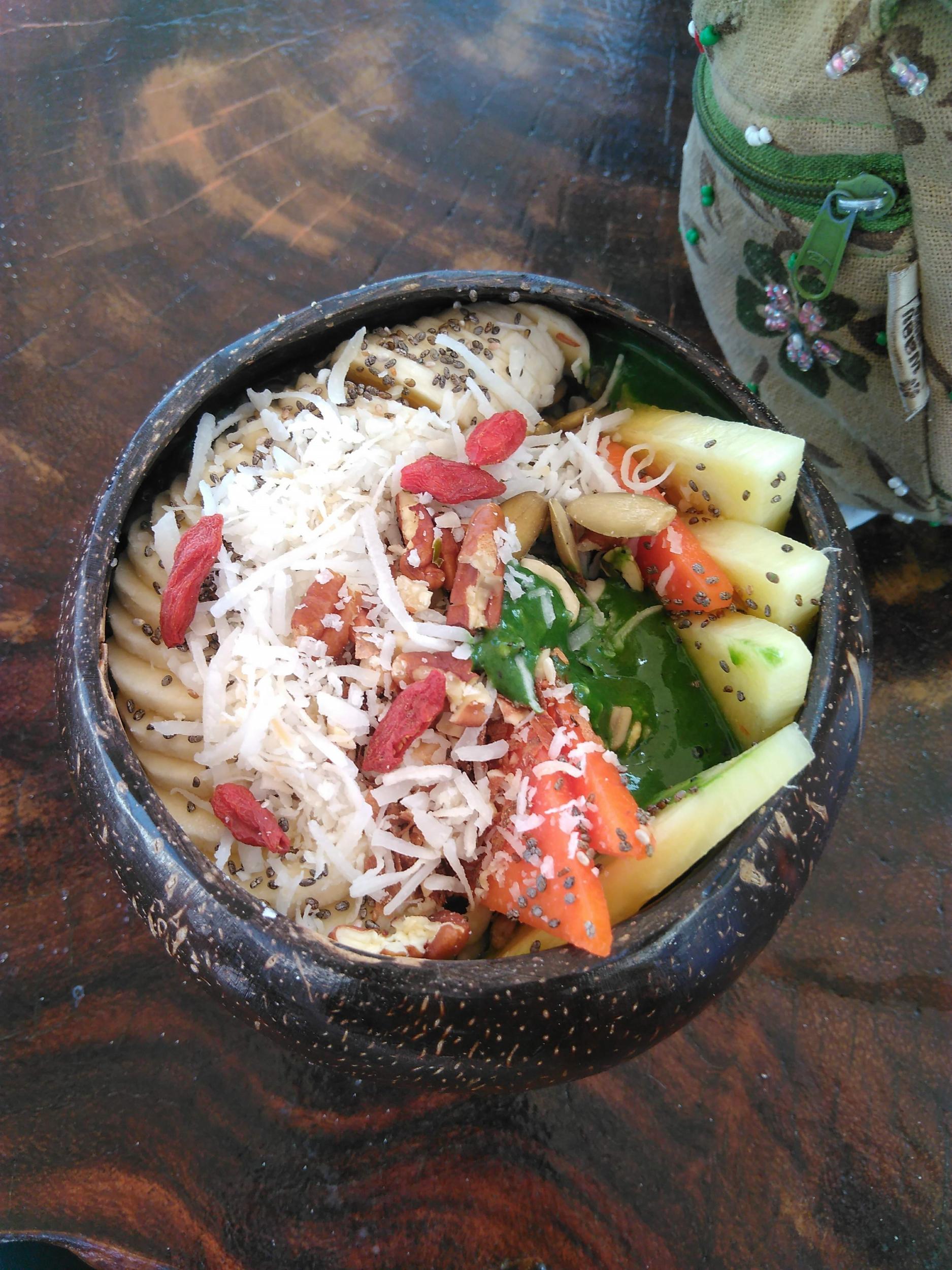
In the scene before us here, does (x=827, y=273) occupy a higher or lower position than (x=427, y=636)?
higher

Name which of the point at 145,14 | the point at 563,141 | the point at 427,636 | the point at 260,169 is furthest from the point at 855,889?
the point at 145,14

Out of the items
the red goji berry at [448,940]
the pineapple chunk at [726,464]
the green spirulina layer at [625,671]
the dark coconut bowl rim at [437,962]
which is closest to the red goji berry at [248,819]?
the dark coconut bowl rim at [437,962]

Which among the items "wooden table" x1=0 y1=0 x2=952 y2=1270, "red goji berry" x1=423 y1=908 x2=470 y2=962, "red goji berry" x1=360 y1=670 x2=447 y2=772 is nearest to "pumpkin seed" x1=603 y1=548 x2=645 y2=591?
"red goji berry" x1=360 y1=670 x2=447 y2=772

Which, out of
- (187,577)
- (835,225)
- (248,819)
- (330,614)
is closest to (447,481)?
(330,614)

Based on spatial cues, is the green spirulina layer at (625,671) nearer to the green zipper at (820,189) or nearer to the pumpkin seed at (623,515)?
the pumpkin seed at (623,515)

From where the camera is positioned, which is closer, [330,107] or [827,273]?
[827,273]

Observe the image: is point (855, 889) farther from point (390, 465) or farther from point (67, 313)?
point (67, 313)

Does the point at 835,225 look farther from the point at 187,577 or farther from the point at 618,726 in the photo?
the point at 187,577
